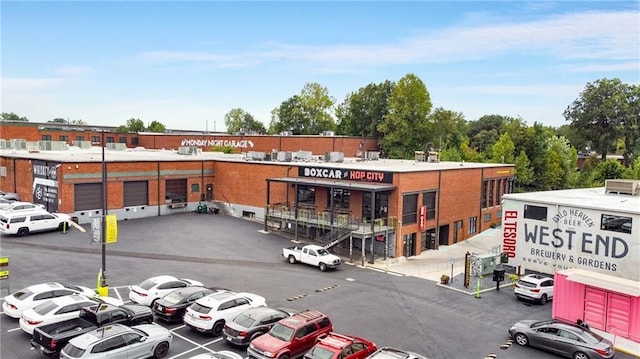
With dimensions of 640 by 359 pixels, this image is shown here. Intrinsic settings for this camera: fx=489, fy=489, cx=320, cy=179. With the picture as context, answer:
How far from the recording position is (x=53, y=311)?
19.1 metres

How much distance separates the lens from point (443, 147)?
9550cm

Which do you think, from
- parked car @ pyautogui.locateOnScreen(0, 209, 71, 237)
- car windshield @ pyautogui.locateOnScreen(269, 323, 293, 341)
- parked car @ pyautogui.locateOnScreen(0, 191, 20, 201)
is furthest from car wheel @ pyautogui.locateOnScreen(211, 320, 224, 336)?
parked car @ pyautogui.locateOnScreen(0, 191, 20, 201)

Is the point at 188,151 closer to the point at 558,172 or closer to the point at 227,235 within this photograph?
the point at 227,235

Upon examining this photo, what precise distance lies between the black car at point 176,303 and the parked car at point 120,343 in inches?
106

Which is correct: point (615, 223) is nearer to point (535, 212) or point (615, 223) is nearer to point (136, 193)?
point (535, 212)

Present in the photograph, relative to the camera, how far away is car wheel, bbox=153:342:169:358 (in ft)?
58.2

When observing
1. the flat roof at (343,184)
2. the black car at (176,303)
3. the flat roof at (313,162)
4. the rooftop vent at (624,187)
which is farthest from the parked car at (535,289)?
the black car at (176,303)

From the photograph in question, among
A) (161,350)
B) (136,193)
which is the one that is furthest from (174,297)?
(136,193)

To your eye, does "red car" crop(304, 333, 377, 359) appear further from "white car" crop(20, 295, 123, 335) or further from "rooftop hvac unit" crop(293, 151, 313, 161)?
"rooftop hvac unit" crop(293, 151, 313, 161)

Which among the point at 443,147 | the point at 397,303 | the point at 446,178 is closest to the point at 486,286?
the point at 397,303

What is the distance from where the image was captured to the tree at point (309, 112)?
10406 centimetres

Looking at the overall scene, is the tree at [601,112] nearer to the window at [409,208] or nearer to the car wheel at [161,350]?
the window at [409,208]

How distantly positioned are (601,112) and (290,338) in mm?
84160

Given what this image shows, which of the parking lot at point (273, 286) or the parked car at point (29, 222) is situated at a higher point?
the parked car at point (29, 222)
